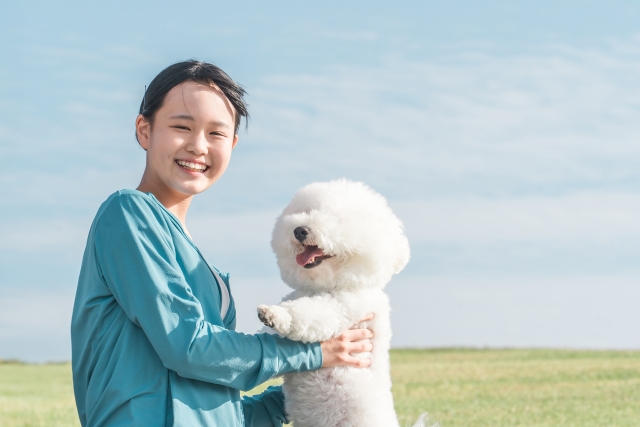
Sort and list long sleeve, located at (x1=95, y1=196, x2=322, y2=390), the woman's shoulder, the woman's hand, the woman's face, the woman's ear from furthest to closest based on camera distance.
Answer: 1. the woman's ear
2. the woman's face
3. the woman's hand
4. the woman's shoulder
5. long sleeve, located at (x1=95, y1=196, x2=322, y2=390)

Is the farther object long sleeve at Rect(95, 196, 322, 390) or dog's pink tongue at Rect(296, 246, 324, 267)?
dog's pink tongue at Rect(296, 246, 324, 267)

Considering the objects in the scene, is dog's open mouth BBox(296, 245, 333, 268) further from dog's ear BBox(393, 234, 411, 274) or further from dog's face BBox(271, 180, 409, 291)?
dog's ear BBox(393, 234, 411, 274)

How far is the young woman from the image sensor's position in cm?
204

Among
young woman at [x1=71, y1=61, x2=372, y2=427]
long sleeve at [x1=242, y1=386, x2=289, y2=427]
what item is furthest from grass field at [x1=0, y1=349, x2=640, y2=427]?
young woman at [x1=71, y1=61, x2=372, y2=427]

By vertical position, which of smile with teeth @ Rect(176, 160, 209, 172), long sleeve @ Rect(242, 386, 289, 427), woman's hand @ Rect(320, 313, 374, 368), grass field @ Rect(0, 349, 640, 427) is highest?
smile with teeth @ Rect(176, 160, 209, 172)

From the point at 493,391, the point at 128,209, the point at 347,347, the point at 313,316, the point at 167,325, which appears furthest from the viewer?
the point at 493,391

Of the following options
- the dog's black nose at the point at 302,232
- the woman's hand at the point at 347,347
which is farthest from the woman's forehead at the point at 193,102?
the woman's hand at the point at 347,347

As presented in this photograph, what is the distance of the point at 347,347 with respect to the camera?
2.36 metres

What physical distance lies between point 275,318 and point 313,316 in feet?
0.46

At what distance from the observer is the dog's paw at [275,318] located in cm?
217

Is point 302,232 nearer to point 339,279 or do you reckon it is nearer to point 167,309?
point 339,279

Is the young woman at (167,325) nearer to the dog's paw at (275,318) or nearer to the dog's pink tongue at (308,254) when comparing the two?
the dog's paw at (275,318)

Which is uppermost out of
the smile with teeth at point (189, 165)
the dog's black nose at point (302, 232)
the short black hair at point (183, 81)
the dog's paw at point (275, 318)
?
the short black hair at point (183, 81)

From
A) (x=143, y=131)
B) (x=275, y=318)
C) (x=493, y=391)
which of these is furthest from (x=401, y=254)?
(x=493, y=391)
